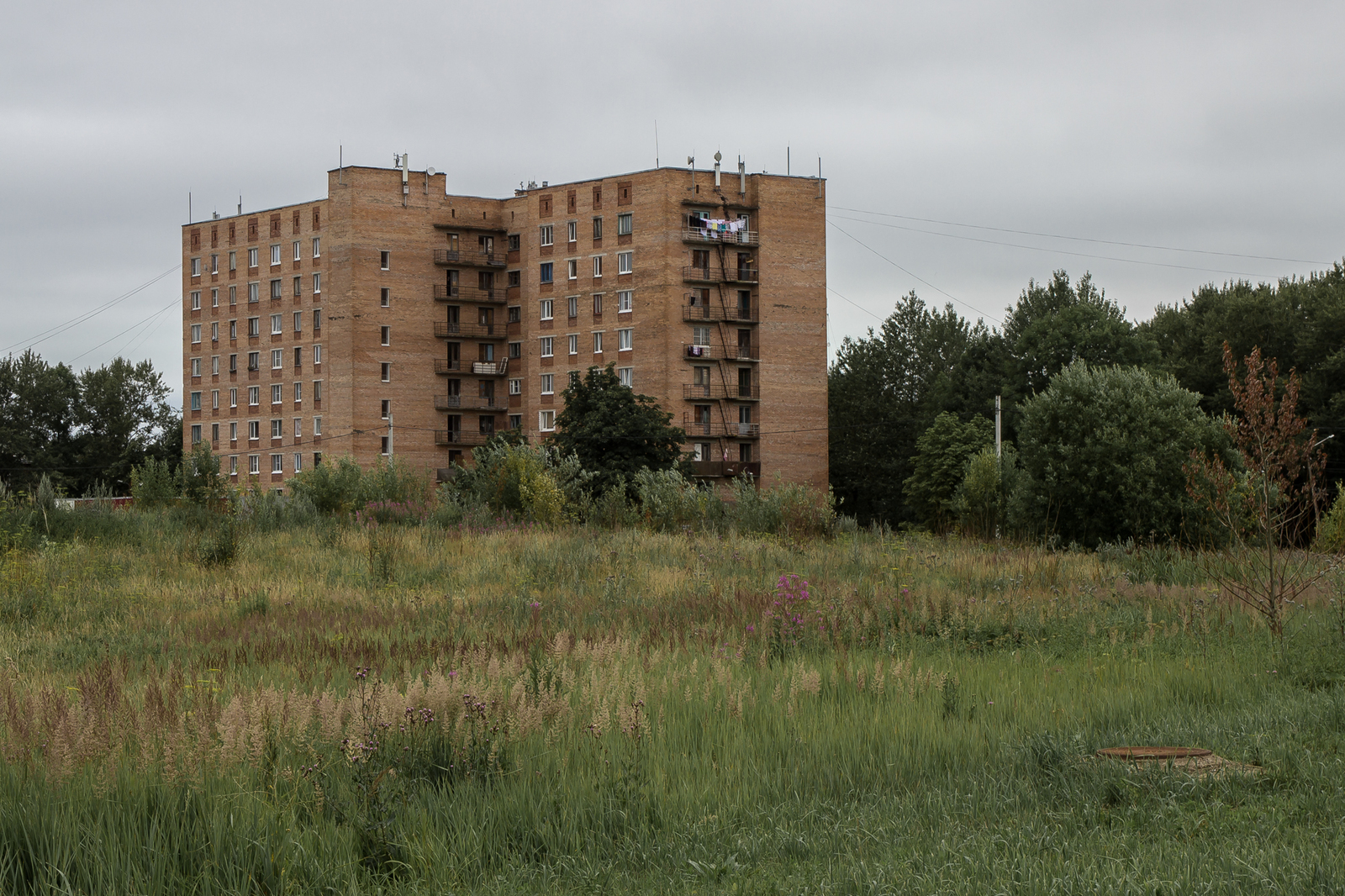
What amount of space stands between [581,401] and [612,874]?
5409 centimetres

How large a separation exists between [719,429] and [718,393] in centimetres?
257

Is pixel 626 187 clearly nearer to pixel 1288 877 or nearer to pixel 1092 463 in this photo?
pixel 1092 463

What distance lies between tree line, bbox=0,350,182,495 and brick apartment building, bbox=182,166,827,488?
Result: 8008 mm

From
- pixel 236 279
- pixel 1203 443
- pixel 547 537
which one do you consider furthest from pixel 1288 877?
pixel 236 279

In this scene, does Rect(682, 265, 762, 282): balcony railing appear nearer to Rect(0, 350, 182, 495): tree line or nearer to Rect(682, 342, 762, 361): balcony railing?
Rect(682, 342, 762, 361): balcony railing

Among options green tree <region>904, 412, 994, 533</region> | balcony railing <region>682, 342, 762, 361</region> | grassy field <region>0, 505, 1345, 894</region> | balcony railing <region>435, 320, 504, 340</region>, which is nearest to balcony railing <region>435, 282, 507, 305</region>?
balcony railing <region>435, 320, 504, 340</region>

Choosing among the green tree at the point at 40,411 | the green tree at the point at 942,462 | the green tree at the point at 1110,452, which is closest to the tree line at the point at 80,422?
the green tree at the point at 40,411

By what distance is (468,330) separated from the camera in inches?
3521

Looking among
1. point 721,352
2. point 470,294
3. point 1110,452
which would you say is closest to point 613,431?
point 721,352

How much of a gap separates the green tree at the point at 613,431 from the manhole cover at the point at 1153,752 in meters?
48.8

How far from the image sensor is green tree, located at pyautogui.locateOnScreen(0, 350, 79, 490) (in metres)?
89.2

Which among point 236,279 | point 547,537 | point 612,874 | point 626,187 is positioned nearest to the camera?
point 612,874

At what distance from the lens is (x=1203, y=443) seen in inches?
1403

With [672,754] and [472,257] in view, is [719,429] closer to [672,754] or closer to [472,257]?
[472,257]
